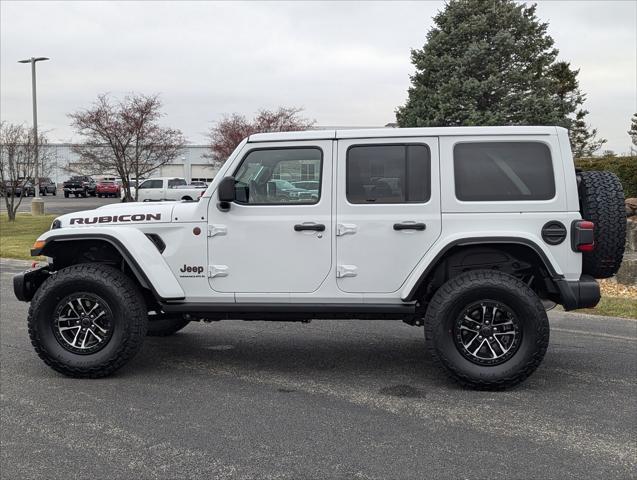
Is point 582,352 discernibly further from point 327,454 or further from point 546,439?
point 327,454

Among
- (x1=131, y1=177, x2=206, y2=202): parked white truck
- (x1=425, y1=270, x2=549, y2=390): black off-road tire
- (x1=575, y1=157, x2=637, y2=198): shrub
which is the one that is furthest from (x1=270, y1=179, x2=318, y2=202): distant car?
(x1=131, y1=177, x2=206, y2=202): parked white truck

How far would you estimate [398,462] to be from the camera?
136 inches

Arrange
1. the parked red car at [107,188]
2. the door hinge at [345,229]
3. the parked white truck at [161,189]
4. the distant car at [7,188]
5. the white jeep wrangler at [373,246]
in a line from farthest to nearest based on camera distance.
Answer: the parked red car at [107,188] < the parked white truck at [161,189] < the distant car at [7,188] < the door hinge at [345,229] < the white jeep wrangler at [373,246]

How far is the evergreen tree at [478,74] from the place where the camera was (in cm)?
1942

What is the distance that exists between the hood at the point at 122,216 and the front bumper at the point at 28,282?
0.48 m

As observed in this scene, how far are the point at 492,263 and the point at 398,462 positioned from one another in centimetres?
209

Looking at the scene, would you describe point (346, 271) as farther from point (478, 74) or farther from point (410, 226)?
point (478, 74)

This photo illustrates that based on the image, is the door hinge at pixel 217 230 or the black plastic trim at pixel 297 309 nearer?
the black plastic trim at pixel 297 309

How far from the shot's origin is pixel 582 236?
457 cm

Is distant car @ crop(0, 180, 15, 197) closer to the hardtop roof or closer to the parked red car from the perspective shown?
Result: the hardtop roof

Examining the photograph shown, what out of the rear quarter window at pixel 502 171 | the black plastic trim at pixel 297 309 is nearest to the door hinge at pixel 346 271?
the black plastic trim at pixel 297 309

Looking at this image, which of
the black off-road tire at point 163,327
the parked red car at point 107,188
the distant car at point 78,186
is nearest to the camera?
the black off-road tire at point 163,327

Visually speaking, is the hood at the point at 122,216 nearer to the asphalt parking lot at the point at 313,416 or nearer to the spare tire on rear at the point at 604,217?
the asphalt parking lot at the point at 313,416

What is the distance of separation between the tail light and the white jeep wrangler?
0.04ft
